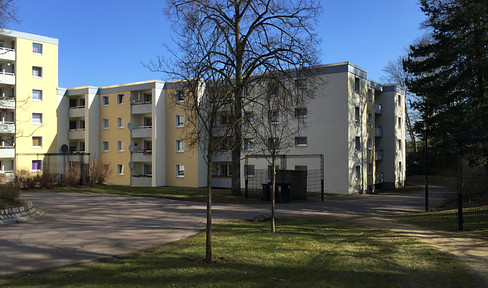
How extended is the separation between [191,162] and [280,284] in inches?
1379

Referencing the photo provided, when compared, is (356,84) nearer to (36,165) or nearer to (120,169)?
(120,169)

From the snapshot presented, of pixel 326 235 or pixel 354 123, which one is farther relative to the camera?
pixel 354 123

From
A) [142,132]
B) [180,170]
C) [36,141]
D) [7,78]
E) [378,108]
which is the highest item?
[7,78]

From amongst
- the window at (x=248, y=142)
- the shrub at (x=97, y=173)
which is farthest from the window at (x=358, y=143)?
the shrub at (x=97, y=173)

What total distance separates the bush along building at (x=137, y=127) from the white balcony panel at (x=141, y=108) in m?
0.11

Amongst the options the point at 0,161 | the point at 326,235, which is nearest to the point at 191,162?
the point at 0,161

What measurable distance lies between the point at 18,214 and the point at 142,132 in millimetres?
29307

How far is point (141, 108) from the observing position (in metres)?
42.2

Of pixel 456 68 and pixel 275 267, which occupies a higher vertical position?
pixel 456 68

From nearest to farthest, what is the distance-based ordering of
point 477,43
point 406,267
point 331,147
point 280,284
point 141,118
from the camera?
point 280,284, point 406,267, point 477,43, point 331,147, point 141,118

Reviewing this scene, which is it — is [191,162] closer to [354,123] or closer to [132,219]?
[354,123]

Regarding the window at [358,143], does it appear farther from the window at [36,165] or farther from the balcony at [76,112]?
the window at [36,165]

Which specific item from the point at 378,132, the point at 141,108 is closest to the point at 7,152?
the point at 141,108

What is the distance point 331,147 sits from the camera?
3341 centimetres
